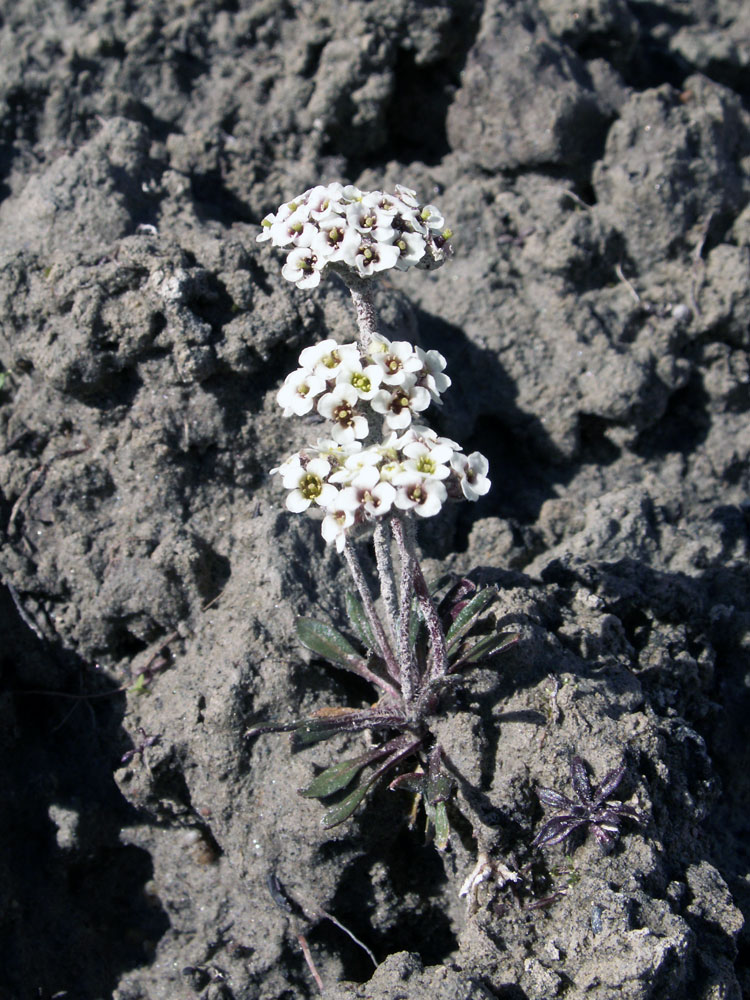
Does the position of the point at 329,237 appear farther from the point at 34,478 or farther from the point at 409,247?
the point at 34,478

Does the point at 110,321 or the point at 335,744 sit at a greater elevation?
the point at 110,321

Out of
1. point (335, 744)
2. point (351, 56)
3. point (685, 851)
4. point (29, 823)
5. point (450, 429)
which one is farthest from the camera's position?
point (351, 56)

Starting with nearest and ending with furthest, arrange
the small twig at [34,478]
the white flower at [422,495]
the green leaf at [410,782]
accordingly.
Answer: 1. the white flower at [422,495]
2. the green leaf at [410,782]
3. the small twig at [34,478]

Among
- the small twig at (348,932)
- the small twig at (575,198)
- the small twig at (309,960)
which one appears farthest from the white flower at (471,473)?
the small twig at (575,198)

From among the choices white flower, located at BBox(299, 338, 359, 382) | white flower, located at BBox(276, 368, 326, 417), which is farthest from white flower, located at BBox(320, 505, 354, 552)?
white flower, located at BBox(299, 338, 359, 382)

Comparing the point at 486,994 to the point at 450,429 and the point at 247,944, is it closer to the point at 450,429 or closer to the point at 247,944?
the point at 247,944

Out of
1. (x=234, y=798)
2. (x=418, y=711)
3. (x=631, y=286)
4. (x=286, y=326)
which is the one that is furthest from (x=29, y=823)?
(x=631, y=286)

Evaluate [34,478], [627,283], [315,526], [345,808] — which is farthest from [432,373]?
[627,283]

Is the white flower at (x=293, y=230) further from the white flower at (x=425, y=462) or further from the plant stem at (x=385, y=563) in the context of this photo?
the plant stem at (x=385, y=563)

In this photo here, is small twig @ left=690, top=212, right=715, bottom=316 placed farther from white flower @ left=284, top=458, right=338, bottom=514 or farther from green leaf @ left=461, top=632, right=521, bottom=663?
white flower @ left=284, top=458, right=338, bottom=514
